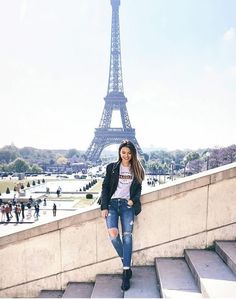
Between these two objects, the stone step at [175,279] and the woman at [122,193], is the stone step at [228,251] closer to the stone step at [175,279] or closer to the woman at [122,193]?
the stone step at [175,279]

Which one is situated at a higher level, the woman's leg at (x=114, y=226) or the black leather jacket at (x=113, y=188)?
the black leather jacket at (x=113, y=188)

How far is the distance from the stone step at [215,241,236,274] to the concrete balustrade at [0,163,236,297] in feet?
0.40

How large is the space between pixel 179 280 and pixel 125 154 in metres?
1.57

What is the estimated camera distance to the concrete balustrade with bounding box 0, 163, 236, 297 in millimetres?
4227

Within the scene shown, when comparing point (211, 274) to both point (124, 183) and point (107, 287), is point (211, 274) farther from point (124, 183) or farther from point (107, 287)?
point (124, 183)

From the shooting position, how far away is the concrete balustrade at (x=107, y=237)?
13.9 ft

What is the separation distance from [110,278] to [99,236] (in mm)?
551

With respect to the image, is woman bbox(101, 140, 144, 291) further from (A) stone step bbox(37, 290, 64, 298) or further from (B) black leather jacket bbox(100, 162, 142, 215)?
(A) stone step bbox(37, 290, 64, 298)

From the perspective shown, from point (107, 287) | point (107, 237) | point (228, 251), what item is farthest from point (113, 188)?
point (228, 251)

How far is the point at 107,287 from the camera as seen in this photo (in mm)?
3838

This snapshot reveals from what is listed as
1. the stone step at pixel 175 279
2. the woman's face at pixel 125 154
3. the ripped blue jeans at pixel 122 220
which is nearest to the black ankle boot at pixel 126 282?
the ripped blue jeans at pixel 122 220

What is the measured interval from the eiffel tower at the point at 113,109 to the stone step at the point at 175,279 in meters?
77.6

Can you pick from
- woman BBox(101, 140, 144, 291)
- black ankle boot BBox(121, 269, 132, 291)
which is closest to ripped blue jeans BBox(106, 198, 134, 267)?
woman BBox(101, 140, 144, 291)

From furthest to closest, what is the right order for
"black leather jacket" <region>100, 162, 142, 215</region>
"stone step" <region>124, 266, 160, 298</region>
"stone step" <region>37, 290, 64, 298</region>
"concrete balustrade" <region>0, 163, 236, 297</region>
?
"concrete balustrade" <region>0, 163, 236, 297</region> < "stone step" <region>37, 290, 64, 298</region> < "black leather jacket" <region>100, 162, 142, 215</region> < "stone step" <region>124, 266, 160, 298</region>
